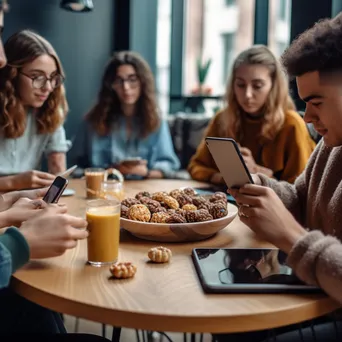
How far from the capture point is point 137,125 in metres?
3.03

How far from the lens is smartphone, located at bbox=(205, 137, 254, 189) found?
112 centimetres

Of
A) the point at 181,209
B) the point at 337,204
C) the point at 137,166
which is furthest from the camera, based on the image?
the point at 137,166

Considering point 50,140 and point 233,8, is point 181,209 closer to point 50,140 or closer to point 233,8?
point 50,140

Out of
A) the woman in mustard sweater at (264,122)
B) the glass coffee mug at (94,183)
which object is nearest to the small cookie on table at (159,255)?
the glass coffee mug at (94,183)

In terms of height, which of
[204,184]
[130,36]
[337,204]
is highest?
[130,36]

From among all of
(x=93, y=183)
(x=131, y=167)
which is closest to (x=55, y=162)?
(x=131, y=167)

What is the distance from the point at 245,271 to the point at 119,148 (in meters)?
2.05

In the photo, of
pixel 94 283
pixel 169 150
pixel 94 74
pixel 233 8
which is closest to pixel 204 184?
pixel 169 150

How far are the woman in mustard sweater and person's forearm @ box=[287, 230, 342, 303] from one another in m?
1.29

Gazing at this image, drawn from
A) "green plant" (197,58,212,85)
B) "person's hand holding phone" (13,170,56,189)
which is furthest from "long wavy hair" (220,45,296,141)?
"green plant" (197,58,212,85)

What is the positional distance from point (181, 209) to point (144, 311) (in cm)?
51

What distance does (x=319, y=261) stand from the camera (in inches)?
38.1

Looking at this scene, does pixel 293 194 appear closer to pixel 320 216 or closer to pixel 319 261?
pixel 320 216

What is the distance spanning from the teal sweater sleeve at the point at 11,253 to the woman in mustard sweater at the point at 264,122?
4.47ft
